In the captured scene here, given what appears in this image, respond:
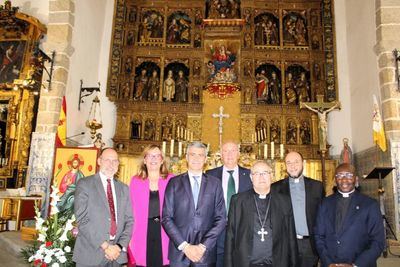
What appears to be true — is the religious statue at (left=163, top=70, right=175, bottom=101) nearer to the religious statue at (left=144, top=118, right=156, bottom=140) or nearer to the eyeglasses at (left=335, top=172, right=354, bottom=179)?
the religious statue at (left=144, top=118, right=156, bottom=140)

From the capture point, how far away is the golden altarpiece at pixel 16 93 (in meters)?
8.02

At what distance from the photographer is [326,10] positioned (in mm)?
9805

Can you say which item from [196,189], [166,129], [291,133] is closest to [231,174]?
[196,189]

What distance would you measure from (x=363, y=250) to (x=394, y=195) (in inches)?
169

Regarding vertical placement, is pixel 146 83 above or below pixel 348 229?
above

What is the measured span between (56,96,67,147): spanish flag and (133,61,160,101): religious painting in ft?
8.30

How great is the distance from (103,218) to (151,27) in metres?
8.22

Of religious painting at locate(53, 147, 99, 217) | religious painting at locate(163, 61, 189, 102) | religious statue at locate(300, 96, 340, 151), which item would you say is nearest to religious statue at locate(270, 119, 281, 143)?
religious statue at locate(300, 96, 340, 151)

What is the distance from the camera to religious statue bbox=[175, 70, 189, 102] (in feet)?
31.4

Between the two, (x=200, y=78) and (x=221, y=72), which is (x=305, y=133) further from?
(x=200, y=78)

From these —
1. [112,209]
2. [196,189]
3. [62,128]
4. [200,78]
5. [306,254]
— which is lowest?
[306,254]

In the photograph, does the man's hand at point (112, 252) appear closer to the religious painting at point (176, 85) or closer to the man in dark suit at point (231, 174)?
the man in dark suit at point (231, 174)

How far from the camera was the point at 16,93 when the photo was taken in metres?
8.43

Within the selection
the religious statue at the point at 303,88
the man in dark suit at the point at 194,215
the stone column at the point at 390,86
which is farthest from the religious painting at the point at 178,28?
the man in dark suit at the point at 194,215
